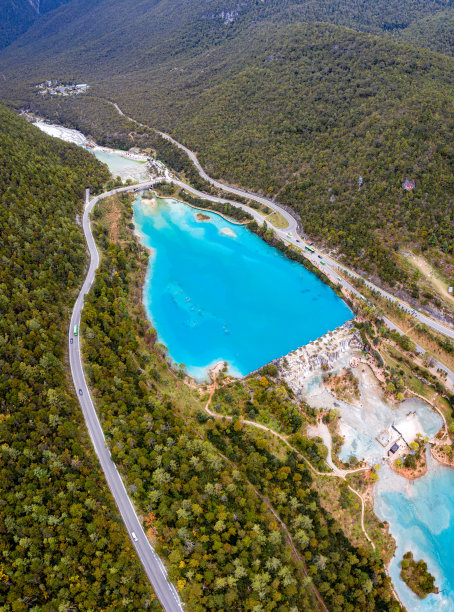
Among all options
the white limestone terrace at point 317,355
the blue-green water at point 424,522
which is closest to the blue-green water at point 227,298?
the white limestone terrace at point 317,355

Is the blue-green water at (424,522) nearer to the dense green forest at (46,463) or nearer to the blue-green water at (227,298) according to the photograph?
the blue-green water at (227,298)

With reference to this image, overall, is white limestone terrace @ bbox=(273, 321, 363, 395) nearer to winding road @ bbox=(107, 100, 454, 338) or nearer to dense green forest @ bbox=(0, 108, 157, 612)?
winding road @ bbox=(107, 100, 454, 338)

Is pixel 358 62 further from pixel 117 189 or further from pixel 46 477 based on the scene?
pixel 46 477

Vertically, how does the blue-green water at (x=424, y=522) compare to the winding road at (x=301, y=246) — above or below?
below

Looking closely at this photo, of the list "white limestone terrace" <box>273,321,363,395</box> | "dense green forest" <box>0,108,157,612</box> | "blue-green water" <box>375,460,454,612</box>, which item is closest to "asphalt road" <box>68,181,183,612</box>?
"dense green forest" <box>0,108,157,612</box>

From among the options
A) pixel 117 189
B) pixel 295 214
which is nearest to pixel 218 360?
pixel 295 214

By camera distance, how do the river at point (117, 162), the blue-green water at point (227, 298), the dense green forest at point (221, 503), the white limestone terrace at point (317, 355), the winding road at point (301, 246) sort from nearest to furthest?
the dense green forest at point (221, 503), the white limestone terrace at point (317, 355), the blue-green water at point (227, 298), the winding road at point (301, 246), the river at point (117, 162)

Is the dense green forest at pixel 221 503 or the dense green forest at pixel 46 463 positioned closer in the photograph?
the dense green forest at pixel 46 463
